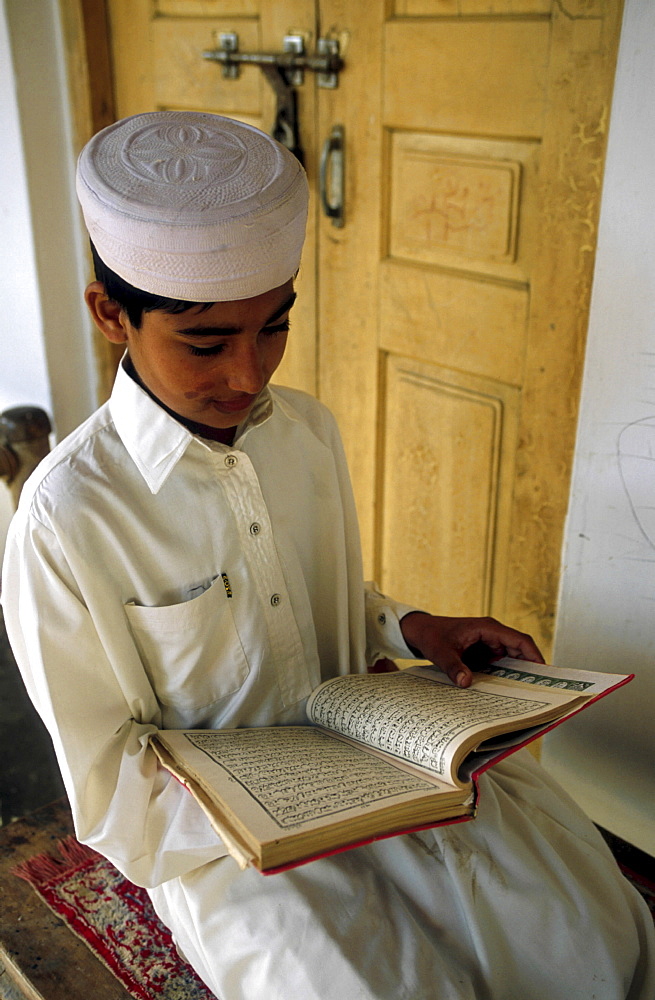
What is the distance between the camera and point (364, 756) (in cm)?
93

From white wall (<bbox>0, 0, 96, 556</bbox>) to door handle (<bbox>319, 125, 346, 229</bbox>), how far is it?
0.89 metres

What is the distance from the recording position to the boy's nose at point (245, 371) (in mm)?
945

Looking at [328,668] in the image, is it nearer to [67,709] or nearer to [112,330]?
[67,709]

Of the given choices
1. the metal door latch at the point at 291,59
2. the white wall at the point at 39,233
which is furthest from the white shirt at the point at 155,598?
the white wall at the point at 39,233

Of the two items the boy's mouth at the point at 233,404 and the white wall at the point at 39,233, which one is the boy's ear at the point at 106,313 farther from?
the white wall at the point at 39,233

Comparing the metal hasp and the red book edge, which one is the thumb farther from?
the metal hasp

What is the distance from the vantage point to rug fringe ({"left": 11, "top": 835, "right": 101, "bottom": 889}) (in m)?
1.35

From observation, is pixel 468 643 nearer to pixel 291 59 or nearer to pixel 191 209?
pixel 191 209

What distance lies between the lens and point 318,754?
940 millimetres

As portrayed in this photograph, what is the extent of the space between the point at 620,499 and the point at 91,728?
2.64 ft

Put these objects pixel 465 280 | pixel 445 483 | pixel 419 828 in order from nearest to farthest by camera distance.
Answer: pixel 419 828, pixel 465 280, pixel 445 483

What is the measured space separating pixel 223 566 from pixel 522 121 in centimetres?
91

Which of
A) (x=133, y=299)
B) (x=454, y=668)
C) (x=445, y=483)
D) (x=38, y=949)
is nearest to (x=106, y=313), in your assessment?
(x=133, y=299)

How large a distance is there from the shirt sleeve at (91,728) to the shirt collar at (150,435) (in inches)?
4.6
